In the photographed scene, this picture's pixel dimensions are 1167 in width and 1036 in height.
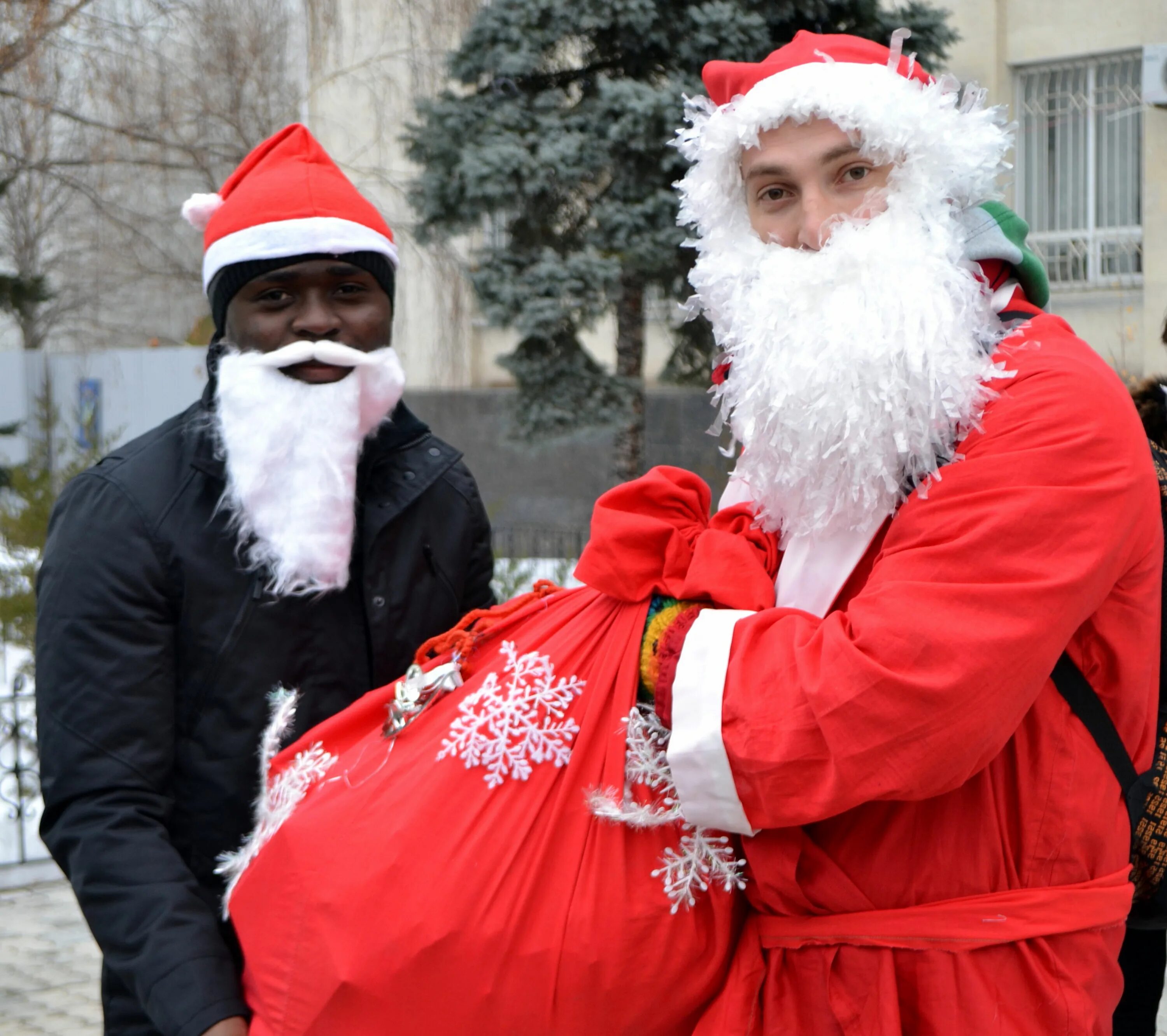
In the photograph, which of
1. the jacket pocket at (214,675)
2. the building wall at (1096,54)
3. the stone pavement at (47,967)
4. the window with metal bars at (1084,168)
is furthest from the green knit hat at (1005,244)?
the window with metal bars at (1084,168)

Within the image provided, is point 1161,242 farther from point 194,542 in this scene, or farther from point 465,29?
point 194,542

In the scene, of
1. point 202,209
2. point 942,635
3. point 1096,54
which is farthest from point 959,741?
point 1096,54

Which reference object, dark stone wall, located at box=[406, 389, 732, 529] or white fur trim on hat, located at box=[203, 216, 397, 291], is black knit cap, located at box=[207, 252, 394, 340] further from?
dark stone wall, located at box=[406, 389, 732, 529]

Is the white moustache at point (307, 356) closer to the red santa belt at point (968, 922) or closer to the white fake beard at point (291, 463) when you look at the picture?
the white fake beard at point (291, 463)

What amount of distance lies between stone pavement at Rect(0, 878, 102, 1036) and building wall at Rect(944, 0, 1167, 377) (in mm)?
9197

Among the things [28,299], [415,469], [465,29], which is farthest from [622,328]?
[415,469]

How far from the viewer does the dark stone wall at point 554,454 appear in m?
12.4

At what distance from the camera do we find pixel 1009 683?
5.11 ft

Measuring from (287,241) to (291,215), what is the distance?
6 centimetres

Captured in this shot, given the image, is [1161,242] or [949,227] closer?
[949,227]

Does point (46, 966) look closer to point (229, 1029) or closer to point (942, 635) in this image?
point (229, 1029)

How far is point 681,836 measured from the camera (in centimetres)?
173

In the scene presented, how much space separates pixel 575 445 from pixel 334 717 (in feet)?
36.8

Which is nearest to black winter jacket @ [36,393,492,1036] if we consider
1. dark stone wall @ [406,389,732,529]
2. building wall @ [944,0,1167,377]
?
dark stone wall @ [406,389,732,529]
